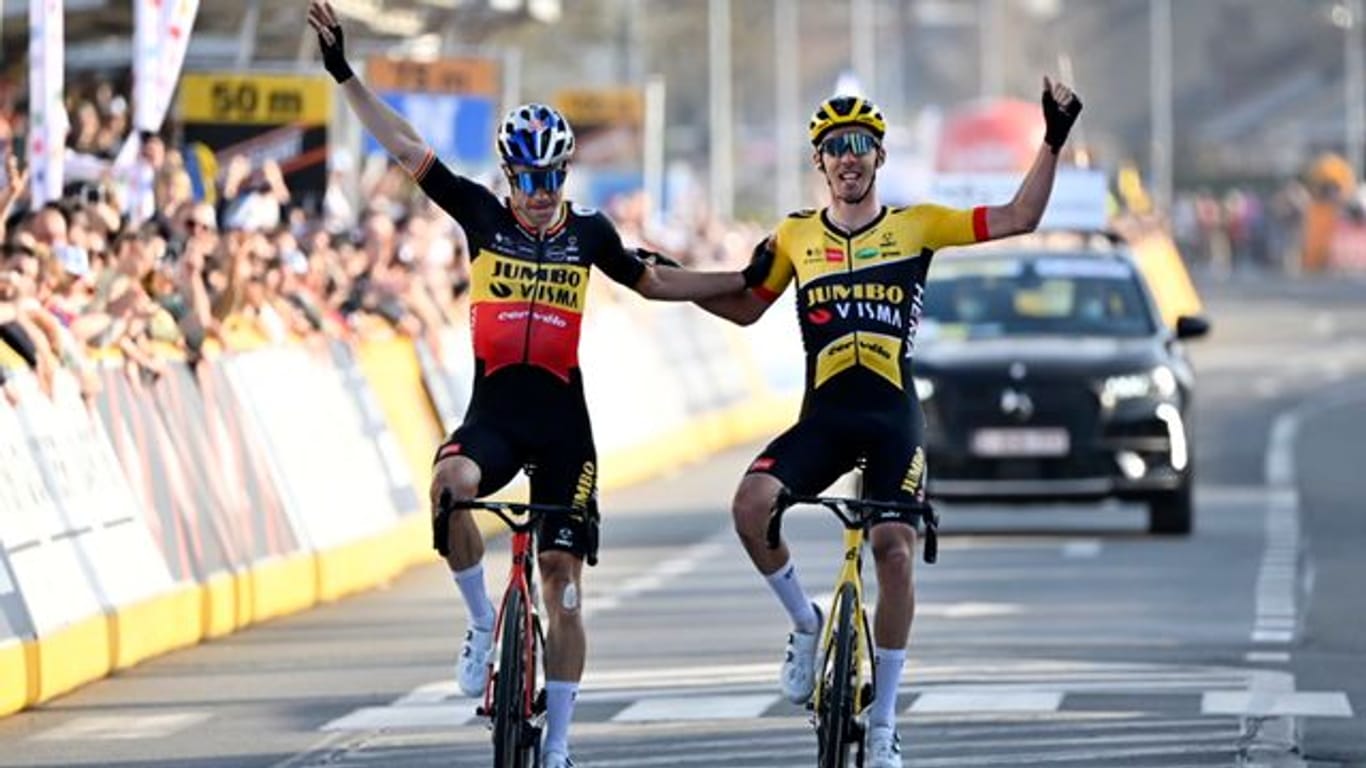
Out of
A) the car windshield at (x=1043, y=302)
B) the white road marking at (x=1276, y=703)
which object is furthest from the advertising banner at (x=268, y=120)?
the white road marking at (x=1276, y=703)

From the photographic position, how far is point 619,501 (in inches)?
1123

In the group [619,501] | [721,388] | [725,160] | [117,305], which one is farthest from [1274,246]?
[117,305]

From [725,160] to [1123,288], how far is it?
5073 centimetres

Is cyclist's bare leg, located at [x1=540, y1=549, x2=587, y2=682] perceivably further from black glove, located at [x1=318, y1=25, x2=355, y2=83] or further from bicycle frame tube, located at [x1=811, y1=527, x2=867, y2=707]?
black glove, located at [x1=318, y1=25, x2=355, y2=83]

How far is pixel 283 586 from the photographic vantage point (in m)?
19.7

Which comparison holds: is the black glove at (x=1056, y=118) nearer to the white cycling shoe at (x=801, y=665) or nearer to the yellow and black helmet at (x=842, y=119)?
the yellow and black helmet at (x=842, y=119)

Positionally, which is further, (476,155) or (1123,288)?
(476,155)

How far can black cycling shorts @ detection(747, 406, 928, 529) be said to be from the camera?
480 inches

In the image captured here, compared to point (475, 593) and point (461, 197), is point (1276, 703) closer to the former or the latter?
point (475, 593)

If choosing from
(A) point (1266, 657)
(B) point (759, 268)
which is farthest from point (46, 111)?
(B) point (759, 268)

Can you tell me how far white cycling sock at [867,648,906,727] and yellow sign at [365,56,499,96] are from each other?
2267 centimetres

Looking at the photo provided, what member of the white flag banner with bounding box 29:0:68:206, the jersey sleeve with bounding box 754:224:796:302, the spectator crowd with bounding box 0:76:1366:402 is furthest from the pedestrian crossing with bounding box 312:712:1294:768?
the white flag banner with bounding box 29:0:68:206

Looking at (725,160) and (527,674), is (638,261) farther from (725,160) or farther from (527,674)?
(725,160)

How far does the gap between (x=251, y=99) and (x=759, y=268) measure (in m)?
16.5
